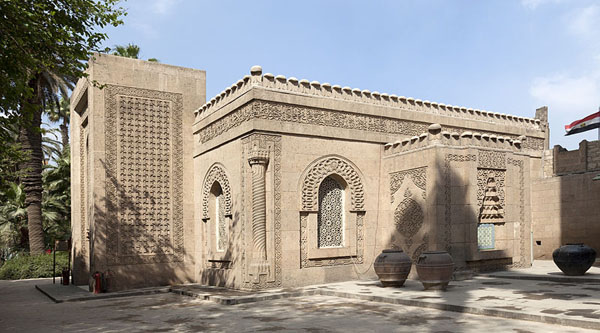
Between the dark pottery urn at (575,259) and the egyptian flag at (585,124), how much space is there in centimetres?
1255

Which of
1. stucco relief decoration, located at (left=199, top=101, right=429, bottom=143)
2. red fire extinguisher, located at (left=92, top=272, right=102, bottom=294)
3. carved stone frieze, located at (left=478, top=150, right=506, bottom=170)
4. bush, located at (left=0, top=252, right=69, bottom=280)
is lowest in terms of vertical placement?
bush, located at (left=0, top=252, right=69, bottom=280)

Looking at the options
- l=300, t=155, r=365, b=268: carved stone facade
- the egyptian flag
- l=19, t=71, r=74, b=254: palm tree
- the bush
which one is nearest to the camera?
l=300, t=155, r=365, b=268: carved stone facade

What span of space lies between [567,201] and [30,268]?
18313mm

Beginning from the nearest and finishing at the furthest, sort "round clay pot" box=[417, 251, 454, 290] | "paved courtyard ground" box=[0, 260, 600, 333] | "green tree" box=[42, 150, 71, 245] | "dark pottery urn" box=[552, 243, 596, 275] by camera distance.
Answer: "paved courtyard ground" box=[0, 260, 600, 333], "round clay pot" box=[417, 251, 454, 290], "dark pottery urn" box=[552, 243, 596, 275], "green tree" box=[42, 150, 71, 245]

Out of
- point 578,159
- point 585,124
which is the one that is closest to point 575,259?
point 578,159

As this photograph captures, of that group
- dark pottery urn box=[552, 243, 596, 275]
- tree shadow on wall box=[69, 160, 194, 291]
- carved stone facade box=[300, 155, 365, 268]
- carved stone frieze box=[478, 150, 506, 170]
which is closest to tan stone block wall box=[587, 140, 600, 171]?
carved stone frieze box=[478, 150, 506, 170]

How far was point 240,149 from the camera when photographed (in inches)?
469

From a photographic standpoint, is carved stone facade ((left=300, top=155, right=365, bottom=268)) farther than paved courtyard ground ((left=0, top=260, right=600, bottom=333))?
Yes

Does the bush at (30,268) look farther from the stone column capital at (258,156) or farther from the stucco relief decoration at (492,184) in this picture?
the stucco relief decoration at (492,184)

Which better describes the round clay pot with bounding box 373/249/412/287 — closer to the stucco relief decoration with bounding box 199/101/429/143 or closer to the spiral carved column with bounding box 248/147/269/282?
the spiral carved column with bounding box 248/147/269/282

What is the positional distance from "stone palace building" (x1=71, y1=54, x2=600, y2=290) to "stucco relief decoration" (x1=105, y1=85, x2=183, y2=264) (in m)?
0.03

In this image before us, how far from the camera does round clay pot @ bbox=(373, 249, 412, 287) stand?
34.9 feet

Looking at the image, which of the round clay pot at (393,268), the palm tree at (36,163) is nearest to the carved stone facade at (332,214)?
the round clay pot at (393,268)

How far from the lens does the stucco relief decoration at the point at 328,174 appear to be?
12.0m
